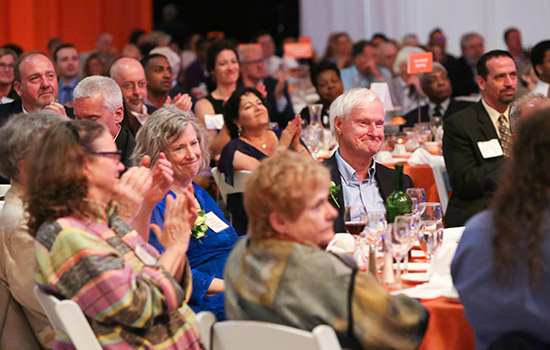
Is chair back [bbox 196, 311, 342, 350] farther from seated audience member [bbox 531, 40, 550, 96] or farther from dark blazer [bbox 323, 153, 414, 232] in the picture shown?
seated audience member [bbox 531, 40, 550, 96]

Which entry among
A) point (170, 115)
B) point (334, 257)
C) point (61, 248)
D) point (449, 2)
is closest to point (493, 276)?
point (334, 257)

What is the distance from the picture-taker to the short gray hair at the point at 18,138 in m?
2.81

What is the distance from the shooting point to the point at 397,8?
16.4m

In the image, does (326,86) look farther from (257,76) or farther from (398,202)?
(398,202)

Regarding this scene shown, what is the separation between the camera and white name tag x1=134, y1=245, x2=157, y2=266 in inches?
101

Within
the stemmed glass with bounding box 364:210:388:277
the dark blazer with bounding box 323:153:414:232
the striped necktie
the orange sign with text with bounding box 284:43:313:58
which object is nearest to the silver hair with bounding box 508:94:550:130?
A: the striped necktie

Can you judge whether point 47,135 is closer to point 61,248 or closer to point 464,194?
point 61,248

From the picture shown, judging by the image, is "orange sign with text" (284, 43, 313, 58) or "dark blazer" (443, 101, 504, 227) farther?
"orange sign with text" (284, 43, 313, 58)

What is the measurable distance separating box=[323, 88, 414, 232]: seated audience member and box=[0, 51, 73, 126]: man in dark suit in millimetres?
2010

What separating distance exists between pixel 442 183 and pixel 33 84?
2.89 metres

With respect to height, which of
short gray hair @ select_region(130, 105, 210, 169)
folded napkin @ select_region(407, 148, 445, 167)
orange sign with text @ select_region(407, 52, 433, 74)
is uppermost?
orange sign with text @ select_region(407, 52, 433, 74)

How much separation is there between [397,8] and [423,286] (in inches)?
565

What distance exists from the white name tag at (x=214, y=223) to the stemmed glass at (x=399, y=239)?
Result: 106 cm

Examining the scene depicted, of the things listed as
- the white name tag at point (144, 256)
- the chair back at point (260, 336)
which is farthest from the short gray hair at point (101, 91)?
the chair back at point (260, 336)
